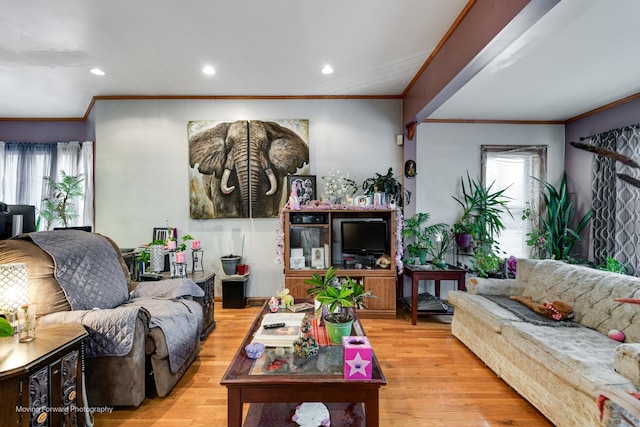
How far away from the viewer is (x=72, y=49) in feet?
9.38

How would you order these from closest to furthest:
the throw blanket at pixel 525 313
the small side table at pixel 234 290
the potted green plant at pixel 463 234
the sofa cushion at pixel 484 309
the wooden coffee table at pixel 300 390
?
the wooden coffee table at pixel 300 390, the throw blanket at pixel 525 313, the sofa cushion at pixel 484 309, the small side table at pixel 234 290, the potted green plant at pixel 463 234

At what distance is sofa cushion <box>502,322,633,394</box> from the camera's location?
1.55m

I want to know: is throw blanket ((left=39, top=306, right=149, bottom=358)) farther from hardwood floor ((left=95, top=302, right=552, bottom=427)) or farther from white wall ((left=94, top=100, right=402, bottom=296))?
white wall ((left=94, top=100, right=402, bottom=296))

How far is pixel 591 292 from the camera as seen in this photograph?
229 centimetres

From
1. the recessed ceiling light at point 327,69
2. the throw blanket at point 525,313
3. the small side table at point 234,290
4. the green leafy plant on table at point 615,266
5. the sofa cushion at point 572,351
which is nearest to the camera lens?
the sofa cushion at point 572,351

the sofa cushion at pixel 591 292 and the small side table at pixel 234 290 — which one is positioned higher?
the sofa cushion at pixel 591 292

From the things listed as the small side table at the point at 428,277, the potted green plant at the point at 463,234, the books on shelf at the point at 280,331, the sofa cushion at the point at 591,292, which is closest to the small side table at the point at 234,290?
the books on shelf at the point at 280,331

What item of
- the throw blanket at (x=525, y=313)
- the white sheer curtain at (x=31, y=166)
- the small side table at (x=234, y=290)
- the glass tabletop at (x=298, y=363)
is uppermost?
the white sheer curtain at (x=31, y=166)

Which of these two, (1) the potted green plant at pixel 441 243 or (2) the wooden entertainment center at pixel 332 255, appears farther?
(1) the potted green plant at pixel 441 243

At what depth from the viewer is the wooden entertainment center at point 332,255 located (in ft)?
11.8

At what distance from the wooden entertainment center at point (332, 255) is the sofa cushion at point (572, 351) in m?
1.47

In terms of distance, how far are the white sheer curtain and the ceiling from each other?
0.71 metres

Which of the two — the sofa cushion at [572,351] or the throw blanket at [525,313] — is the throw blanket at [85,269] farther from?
the throw blanket at [525,313]

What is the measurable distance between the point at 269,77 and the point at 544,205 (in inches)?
159
